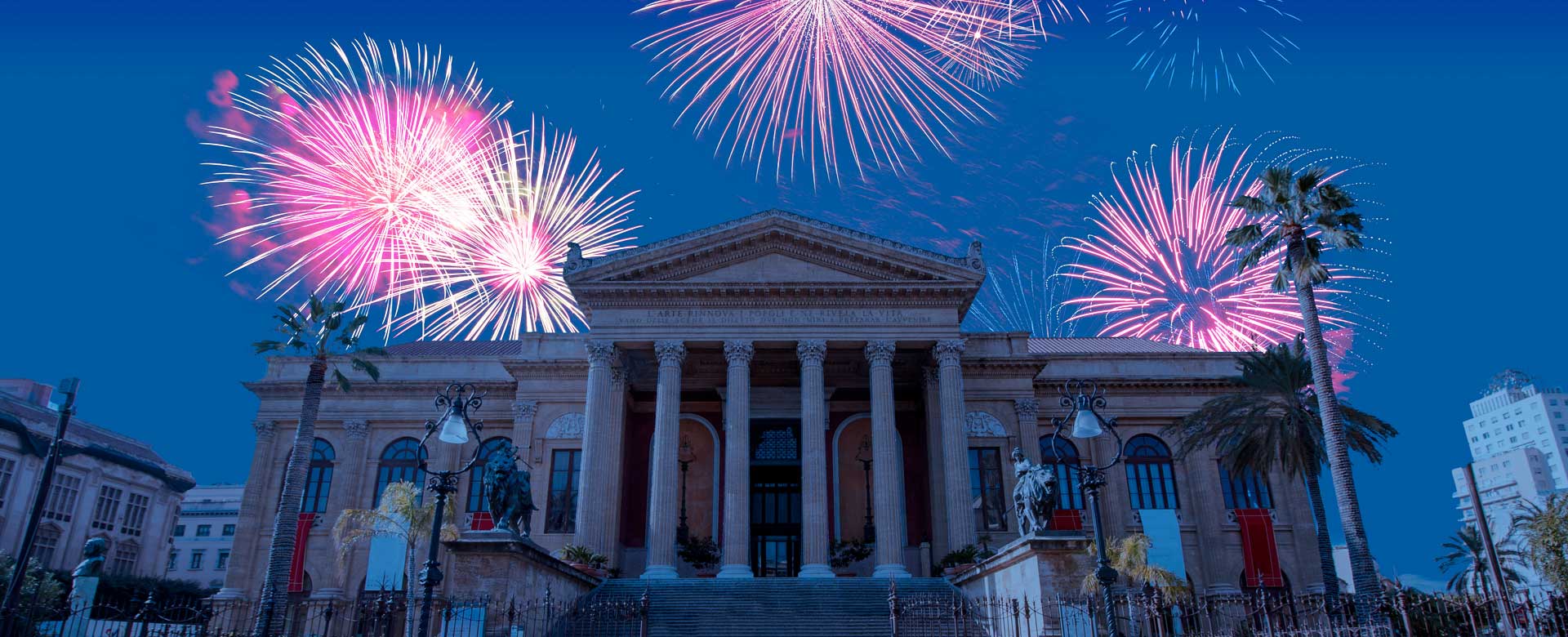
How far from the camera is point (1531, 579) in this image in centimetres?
9081

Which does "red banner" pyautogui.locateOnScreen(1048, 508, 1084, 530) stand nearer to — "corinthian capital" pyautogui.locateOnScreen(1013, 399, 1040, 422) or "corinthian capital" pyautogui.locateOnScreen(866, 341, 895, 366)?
"corinthian capital" pyautogui.locateOnScreen(1013, 399, 1040, 422)

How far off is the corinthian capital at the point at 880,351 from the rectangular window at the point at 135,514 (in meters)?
54.8

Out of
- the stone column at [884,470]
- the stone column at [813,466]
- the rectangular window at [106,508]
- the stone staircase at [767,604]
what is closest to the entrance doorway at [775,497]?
the stone column at [813,466]

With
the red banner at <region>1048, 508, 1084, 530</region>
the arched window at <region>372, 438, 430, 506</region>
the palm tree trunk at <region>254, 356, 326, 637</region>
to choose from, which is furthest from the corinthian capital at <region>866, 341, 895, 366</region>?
the arched window at <region>372, 438, 430, 506</region>

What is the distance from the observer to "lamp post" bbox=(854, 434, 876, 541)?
3606cm

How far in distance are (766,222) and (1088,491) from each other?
64.2ft

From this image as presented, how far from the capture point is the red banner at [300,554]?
35.8 m

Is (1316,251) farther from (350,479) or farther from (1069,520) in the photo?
(350,479)

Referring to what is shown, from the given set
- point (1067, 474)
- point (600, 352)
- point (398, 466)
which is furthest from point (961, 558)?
point (398, 466)

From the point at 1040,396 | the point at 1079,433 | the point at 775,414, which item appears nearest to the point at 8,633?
the point at 1079,433

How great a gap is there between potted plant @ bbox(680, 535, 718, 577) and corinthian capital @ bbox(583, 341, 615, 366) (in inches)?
286

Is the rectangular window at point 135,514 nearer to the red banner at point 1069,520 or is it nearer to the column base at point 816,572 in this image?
the column base at point 816,572

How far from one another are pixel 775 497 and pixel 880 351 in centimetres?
842

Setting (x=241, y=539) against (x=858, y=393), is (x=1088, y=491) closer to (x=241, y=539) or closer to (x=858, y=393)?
(x=858, y=393)
